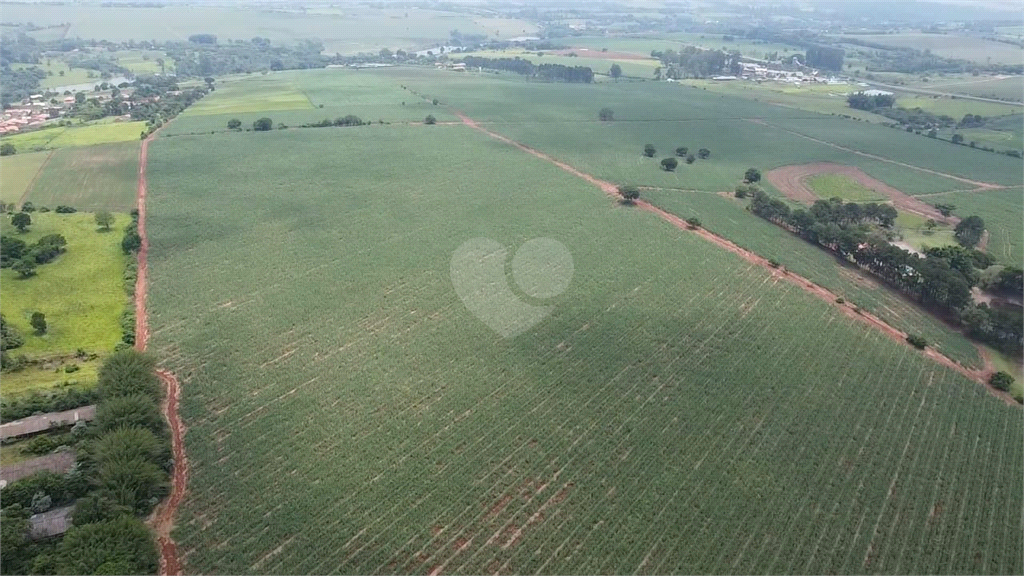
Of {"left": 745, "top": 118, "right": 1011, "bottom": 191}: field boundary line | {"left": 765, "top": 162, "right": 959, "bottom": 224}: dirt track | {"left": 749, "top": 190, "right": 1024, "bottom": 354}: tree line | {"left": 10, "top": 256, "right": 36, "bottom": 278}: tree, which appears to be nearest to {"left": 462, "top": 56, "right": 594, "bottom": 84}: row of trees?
{"left": 745, "top": 118, "right": 1011, "bottom": 191}: field boundary line

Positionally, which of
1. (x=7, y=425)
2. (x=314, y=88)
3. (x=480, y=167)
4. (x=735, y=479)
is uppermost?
(x=314, y=88)

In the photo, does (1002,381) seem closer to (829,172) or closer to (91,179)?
(829,172)

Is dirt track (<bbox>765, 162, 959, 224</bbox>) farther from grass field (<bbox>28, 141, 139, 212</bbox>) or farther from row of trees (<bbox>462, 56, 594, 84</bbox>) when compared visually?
grass field (<bbox>28, 141, 139, 212</bbox>)

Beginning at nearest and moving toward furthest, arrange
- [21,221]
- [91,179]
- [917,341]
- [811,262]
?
[917,341], [21,221], [811,262], [91,179]

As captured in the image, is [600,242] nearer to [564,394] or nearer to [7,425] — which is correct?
[564,394]

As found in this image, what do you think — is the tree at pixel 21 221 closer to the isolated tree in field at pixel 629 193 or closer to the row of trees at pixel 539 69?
the isolated tree in field at pixel 629 193

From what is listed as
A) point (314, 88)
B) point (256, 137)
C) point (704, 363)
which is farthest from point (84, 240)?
point (314, 88)

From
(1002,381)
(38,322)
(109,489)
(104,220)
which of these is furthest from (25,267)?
(1002,381)
